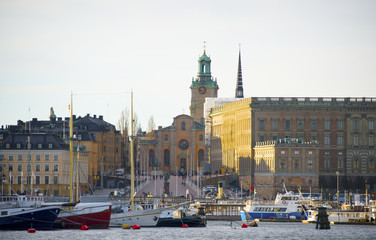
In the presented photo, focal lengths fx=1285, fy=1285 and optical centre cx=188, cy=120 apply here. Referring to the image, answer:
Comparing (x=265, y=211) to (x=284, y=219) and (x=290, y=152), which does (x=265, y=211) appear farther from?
(x=290, y=152)

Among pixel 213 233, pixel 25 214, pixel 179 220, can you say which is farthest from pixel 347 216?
pixel 25 214

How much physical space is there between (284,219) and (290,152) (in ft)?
123

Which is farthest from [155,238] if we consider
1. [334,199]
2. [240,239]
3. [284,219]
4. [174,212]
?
[334,199]

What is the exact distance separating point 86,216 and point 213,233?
13073mm

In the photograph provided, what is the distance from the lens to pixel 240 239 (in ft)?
405

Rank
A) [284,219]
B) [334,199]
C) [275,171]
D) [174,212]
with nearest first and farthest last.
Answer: [174,212] < [284,219] < [334,199] < [275,171]

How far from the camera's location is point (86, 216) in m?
131

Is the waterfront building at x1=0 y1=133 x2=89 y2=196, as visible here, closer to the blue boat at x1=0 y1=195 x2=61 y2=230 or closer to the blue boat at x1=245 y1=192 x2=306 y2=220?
the blue boat at x1=245 y1=192 x2=306 y2=220

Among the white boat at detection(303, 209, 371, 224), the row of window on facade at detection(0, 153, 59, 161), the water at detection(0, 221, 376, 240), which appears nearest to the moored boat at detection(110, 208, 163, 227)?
the water at detection(0, 221, 376, 240)

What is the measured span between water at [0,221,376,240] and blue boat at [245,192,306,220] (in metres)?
14.7

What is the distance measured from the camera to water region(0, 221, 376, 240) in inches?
4792

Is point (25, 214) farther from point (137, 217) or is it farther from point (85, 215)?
point (137, 217)

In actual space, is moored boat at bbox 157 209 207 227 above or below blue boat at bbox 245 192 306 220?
below

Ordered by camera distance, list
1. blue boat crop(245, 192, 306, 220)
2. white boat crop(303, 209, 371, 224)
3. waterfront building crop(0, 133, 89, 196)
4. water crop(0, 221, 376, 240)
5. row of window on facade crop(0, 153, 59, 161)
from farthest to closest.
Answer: row of window on facade crop(0, 153, 59, 161) → waterfront building crop(0, 133, 89, 196) → blue boat crop(245, 192, 306, 220) → white boat crop(303, 209, 371, 224) → water crop(0, 221, 376, 240)
